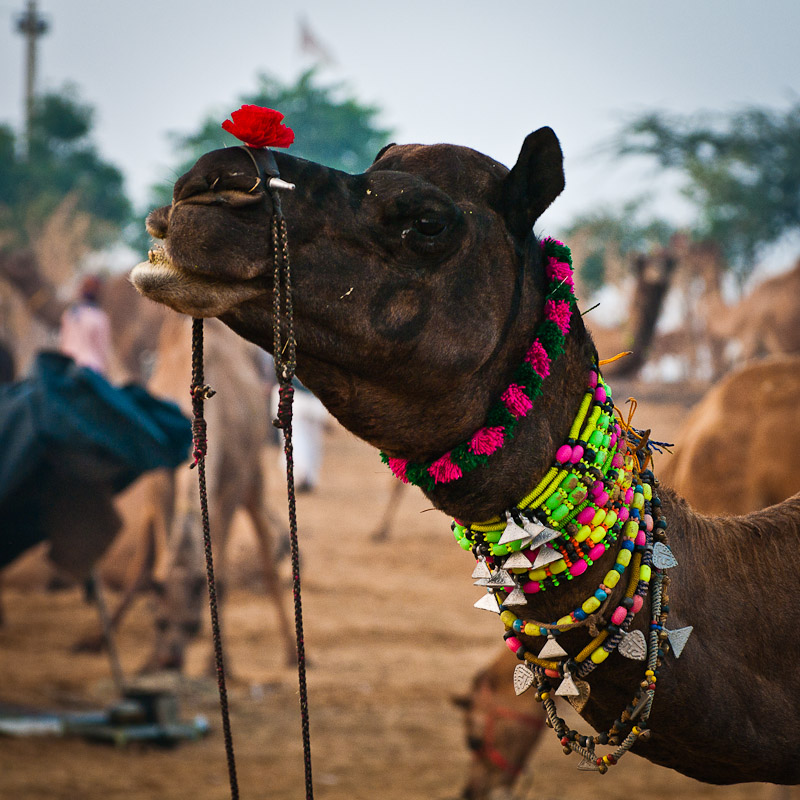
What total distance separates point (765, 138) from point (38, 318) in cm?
1335

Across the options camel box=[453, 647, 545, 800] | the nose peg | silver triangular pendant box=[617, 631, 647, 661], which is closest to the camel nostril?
the nose peg

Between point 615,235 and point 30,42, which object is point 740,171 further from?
point 30,42

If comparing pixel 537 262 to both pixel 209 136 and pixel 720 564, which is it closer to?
pixel 720 564

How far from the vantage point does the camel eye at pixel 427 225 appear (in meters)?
1.88

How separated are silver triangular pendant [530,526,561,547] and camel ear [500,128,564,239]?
61 centimetres

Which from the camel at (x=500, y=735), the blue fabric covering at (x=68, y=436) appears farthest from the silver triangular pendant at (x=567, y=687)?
the blue fabric covering at (x=68, y=436)

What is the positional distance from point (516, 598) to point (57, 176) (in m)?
31.5

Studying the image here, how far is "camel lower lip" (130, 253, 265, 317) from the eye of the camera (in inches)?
67.0

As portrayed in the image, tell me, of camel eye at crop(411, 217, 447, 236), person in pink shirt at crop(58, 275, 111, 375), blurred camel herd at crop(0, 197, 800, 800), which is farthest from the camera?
person in pink shirt at crop(58, 275, 111, 375)

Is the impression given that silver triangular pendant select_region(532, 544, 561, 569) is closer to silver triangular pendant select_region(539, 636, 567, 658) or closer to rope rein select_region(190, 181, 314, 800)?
silver triangular pendant select_region(539, 636, 567, 658)

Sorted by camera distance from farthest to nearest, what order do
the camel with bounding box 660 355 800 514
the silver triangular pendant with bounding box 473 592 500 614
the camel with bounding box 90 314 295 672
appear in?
the camel with bounding box 90 314 295 672 → the camel with bounding box 660 355 800 514 → the silver triangular pendant with bounding box 473 592 500 614

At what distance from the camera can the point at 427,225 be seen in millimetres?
1882

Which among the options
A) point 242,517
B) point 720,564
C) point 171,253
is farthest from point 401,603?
point 171,253

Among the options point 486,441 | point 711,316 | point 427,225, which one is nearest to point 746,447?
point 486,441
